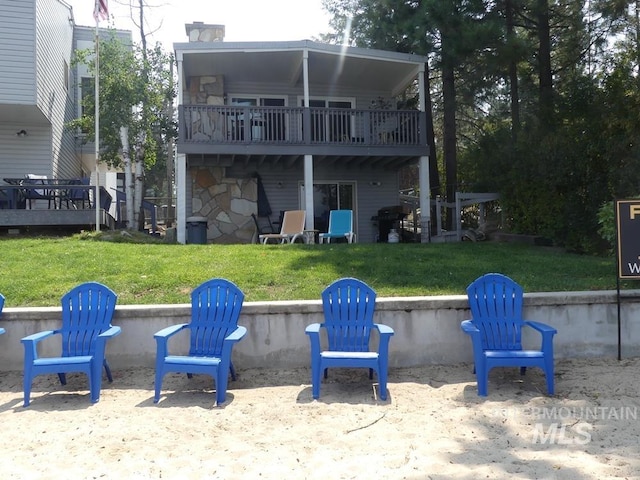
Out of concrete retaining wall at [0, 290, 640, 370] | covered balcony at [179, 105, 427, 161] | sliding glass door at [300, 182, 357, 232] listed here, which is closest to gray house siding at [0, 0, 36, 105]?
covered balcony at [179, 105, 427, 161]

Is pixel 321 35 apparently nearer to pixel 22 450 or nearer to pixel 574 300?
pixel 574 300

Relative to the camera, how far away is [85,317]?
16.3 ft

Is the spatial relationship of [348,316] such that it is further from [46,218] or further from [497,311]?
[46,218]

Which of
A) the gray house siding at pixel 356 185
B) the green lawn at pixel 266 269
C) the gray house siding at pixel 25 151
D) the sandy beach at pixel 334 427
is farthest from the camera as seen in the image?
the gray house siding at pixel 356 185

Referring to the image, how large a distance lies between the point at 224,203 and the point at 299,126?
2.98 metres

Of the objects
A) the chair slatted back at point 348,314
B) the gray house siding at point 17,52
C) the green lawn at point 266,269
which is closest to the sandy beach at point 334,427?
the chair slatted back at point 348,314

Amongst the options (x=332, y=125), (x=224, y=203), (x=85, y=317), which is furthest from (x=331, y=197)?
(x=85, y=317)

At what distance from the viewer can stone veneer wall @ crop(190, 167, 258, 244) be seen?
1402 cm

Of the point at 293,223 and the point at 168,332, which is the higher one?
the point at 293,223

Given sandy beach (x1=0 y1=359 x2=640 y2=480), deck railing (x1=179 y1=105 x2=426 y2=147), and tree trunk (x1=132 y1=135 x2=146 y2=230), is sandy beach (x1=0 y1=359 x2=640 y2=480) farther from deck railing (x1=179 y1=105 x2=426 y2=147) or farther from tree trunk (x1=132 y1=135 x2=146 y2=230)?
tree trunk (x1=132 y1=135 x2=146 y2=230)

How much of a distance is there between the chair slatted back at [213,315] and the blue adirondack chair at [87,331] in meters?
0.69

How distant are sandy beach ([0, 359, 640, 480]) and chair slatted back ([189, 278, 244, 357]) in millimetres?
351

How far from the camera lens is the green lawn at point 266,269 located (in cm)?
609

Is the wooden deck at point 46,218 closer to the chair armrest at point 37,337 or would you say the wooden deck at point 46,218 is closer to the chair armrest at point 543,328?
the chair armrest at point 37,337
